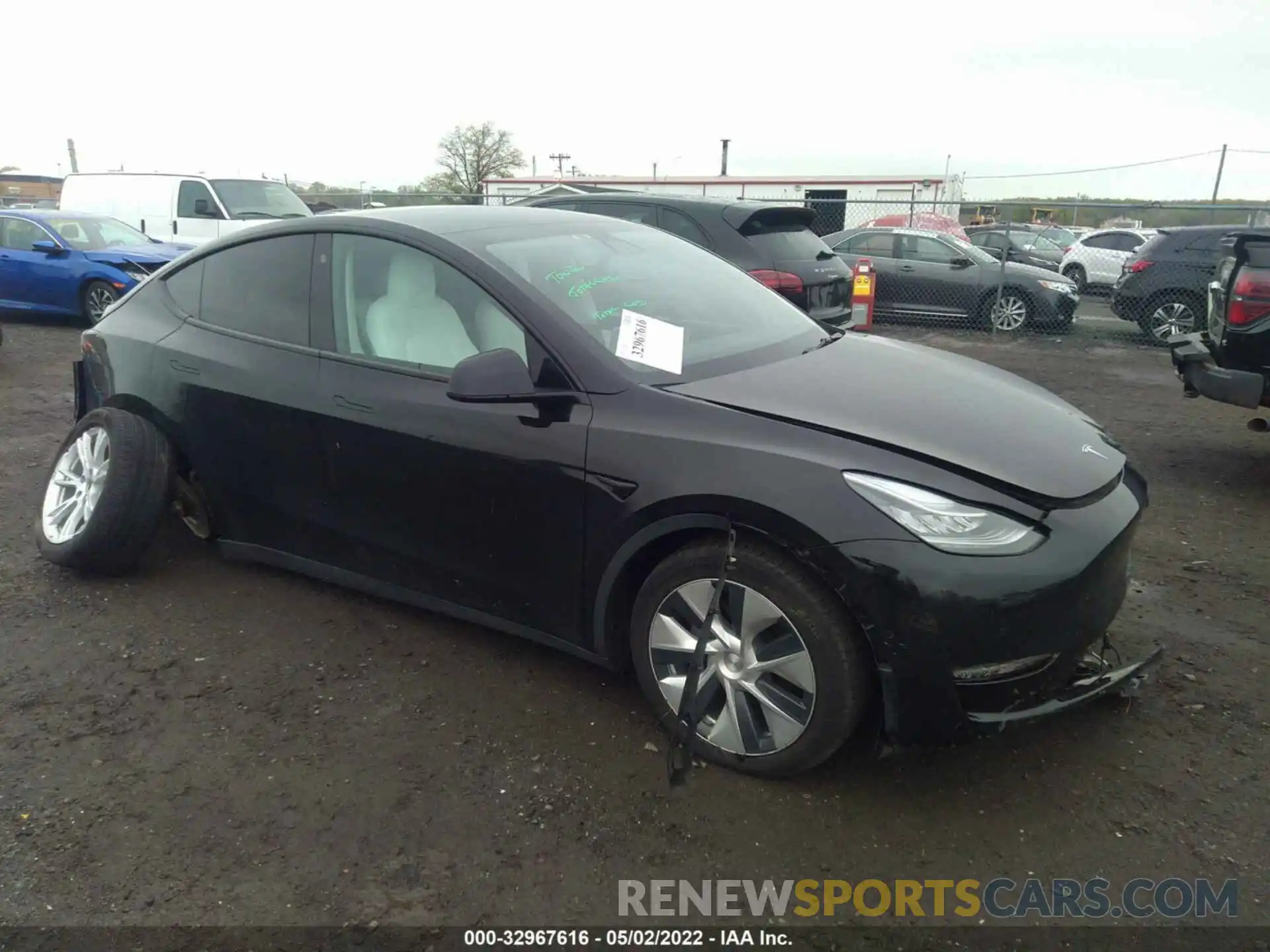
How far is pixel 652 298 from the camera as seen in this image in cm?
341

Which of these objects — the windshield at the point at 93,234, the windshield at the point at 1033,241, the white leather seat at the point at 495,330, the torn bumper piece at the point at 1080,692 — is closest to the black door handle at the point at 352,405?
the white leather seat at the point at 495,330

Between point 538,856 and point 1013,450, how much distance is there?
174cm

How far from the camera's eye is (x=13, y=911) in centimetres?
228

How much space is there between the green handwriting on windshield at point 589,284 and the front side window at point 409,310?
Result: 10.5 inches

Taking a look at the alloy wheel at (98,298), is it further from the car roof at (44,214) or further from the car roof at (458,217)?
the car roof at (458,217)

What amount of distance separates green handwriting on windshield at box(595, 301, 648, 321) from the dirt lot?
1262 mm

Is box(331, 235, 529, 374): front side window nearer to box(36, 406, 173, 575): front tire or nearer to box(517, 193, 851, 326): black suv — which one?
box(36, 406, 173, 575): front tire

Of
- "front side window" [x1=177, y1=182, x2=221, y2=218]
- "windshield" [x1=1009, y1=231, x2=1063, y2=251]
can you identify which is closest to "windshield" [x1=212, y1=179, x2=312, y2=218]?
"front side window" [x1=177, y1=182, x2=221, y2=218]

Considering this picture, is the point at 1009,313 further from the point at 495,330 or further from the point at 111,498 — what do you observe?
the point at 111,498

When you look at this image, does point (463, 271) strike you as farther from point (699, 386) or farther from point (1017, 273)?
point (1017, 273)

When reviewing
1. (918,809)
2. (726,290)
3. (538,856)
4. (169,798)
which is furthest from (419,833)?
(726,290)

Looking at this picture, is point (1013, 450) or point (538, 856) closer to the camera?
point (538, 856)

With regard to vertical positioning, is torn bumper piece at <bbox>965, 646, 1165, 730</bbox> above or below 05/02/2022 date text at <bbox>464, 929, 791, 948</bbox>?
above

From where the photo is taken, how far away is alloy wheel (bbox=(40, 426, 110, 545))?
13.1 feet
